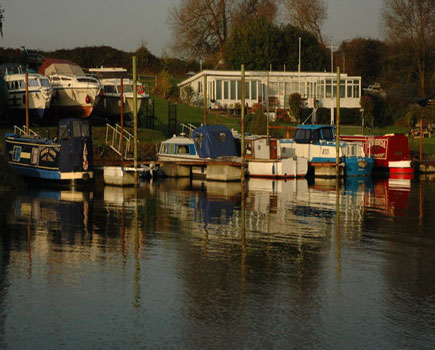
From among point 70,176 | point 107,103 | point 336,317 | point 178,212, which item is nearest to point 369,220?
point 178,212

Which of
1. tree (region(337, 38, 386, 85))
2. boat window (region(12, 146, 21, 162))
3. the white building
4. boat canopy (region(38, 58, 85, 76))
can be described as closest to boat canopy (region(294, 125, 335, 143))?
boat window (region(12, 146, 21, 162))

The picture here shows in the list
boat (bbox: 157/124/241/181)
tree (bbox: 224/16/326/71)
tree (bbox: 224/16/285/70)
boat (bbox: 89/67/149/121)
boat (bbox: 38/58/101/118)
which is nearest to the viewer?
boat (bbox: 157/124/241/181)

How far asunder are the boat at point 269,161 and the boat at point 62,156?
10927 millimetres

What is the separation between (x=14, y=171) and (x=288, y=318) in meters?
26.9

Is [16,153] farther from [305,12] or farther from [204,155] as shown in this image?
[305,12]

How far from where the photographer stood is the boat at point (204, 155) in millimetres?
43781

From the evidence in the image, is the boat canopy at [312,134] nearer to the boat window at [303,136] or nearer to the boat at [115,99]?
the boat window at [303,136]

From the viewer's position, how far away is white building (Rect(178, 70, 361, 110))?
72188 mm

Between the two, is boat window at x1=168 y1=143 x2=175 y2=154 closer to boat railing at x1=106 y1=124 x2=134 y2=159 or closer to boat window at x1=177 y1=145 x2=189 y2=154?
boat window at x1=177 y1=145 x2=189 y2=154

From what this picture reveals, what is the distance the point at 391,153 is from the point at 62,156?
74.6 feet

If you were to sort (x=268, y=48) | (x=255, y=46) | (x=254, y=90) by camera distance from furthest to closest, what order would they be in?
(x=255, y=46)
(x=268, y=48)
(x=254, y=90)

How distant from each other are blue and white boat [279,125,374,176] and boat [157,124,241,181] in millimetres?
4683

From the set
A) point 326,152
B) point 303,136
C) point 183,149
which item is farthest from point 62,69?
point 326,152

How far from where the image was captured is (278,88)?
75.0 m
